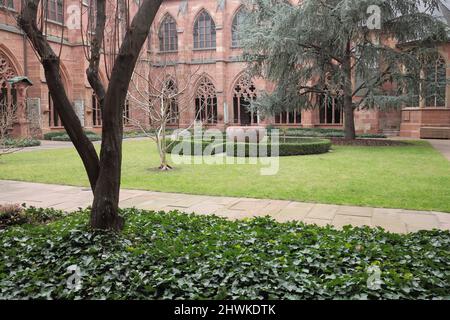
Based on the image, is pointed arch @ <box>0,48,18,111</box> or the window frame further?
the window frame

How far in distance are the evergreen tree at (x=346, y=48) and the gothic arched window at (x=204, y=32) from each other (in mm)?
12611

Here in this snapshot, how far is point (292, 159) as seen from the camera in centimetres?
1337

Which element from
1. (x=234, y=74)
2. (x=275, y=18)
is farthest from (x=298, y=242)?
(x=234, y=74)

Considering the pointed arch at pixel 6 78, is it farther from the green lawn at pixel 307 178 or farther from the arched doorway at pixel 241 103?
the arched doorway at pixel 241 103

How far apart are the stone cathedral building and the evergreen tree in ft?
6.39

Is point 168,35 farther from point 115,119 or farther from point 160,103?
point 115,119

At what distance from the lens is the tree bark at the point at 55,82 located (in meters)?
3.83

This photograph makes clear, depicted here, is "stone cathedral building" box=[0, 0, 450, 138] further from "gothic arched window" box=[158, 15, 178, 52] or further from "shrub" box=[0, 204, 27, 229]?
"shrub" box=[0, 204, 27, 229]

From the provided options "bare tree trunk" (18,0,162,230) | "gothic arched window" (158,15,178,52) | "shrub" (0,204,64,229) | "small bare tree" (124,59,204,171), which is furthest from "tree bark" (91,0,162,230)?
"gothic arched window" (158,15,178,52)

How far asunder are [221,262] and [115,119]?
1.87m

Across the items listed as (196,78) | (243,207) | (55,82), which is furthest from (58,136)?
(55,82)

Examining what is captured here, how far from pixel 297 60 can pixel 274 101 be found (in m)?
2.29

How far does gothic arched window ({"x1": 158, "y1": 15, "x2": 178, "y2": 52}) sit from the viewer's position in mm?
32938

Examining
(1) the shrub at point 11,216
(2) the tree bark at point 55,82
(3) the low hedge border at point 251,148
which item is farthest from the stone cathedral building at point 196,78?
(2) the tree bark at point 55,82
